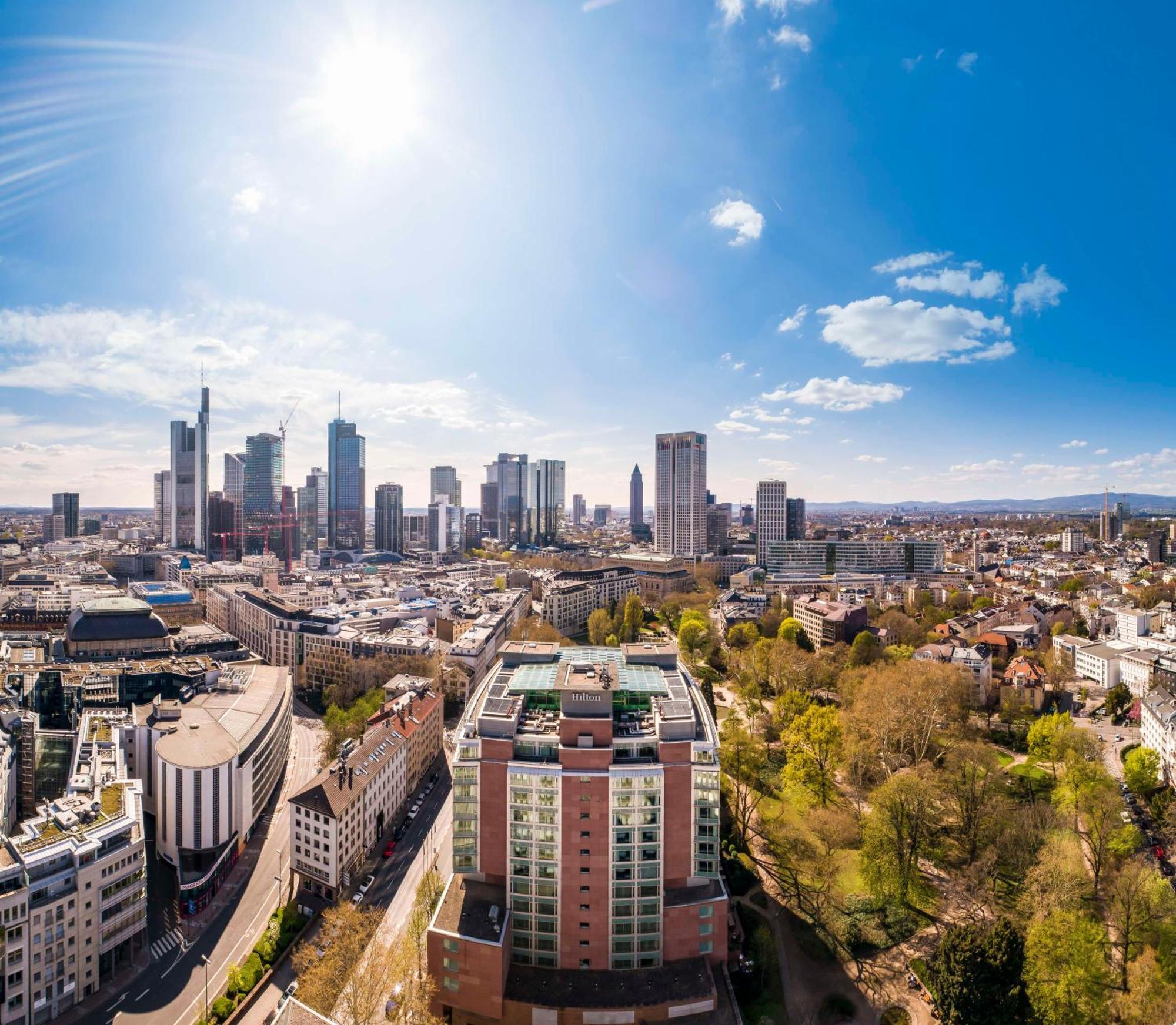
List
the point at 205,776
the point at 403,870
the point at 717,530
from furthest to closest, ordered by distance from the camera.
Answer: the point at 717,530
the point at 403,870
the point at 205,776

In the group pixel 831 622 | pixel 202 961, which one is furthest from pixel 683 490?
pixel 202 961

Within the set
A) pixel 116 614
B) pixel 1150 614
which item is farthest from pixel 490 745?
pixel 1150 614

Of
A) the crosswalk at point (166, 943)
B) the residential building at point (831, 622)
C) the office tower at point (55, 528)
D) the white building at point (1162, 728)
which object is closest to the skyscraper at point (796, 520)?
the residential building at point (831, 622)

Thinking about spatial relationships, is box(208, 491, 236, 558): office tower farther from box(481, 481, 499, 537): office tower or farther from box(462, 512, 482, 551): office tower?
box(481, 481, 499, 537): office tower

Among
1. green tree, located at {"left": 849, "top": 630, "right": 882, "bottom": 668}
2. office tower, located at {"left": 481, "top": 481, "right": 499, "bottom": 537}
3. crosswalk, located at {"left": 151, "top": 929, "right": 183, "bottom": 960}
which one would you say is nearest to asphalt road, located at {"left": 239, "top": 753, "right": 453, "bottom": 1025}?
crosswalk, located at {"left": 151, "top": 929, "right": 183, "bottom": 960}

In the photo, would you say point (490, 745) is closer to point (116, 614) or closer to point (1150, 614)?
point (116, 614)

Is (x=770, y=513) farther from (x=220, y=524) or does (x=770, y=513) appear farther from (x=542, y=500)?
(x=220, y=524)

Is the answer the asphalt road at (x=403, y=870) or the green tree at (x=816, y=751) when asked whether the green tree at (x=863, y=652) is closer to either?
the green tree at (x=816, y=751)

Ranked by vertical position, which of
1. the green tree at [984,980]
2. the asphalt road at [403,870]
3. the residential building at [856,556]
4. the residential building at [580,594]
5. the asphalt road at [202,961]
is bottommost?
the asphalt road at [202,961]
